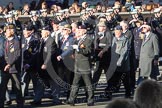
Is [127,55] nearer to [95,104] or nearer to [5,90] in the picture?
[95,104]

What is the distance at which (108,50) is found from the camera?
46.8 feet

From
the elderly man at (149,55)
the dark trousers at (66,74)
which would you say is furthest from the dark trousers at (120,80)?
the dark trousers at (66,74)

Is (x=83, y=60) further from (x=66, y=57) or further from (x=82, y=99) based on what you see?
(x=82, y=99)

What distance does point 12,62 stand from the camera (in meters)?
12.6

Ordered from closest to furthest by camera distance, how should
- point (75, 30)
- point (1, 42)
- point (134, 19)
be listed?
1. point (1, 42)
2. point (75, 30)
3. point (134, 19)

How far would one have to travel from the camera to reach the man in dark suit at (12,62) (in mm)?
12695

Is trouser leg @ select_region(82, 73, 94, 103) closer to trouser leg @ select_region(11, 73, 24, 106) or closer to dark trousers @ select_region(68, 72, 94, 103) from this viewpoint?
dark trousers @ select_region(68, 72, 94, 103)

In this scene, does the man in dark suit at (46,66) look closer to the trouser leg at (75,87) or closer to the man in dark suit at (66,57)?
the man in dark suit at (66,57)

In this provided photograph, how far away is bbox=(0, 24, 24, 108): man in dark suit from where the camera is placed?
1270cm

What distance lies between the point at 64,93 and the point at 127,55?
1.82m

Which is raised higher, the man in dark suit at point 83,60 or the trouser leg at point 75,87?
the man in dark suit at point 83,60

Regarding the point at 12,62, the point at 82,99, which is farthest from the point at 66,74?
the point at 12,62

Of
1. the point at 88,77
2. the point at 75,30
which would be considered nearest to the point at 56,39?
the point at 75,30

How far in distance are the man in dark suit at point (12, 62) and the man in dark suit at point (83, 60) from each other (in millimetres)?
1293
